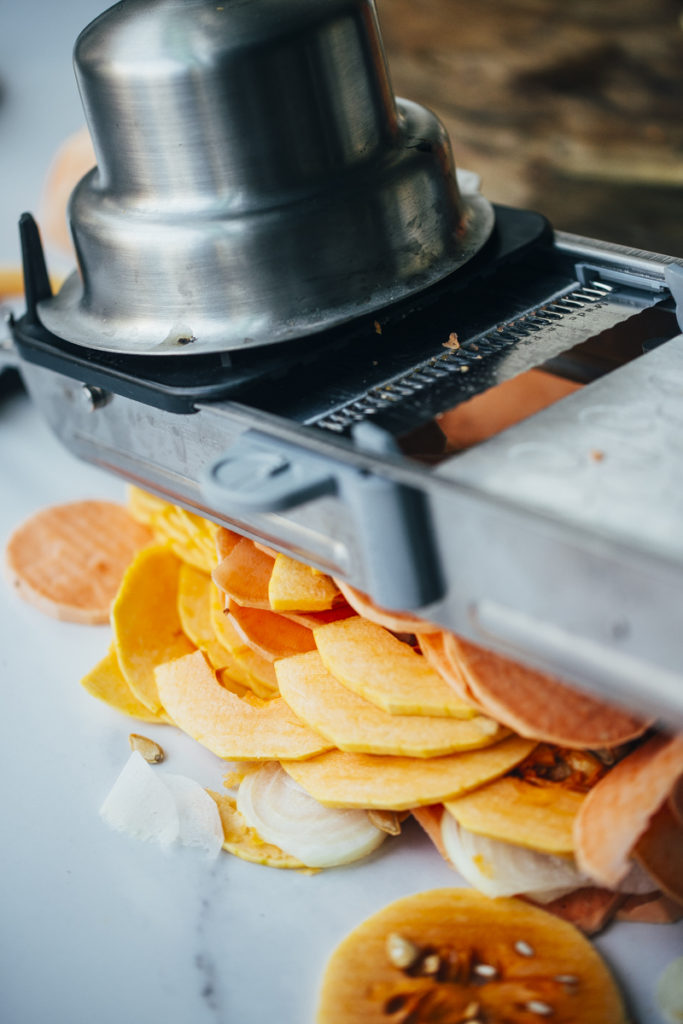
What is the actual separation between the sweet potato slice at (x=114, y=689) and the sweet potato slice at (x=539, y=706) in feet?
1.48

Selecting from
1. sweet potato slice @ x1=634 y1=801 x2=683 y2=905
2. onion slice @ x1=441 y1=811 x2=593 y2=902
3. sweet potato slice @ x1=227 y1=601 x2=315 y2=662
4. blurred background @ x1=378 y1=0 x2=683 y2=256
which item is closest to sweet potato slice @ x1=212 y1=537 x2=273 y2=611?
sweet potato slice @ x1=227 y1=601 x2=315 y2=662

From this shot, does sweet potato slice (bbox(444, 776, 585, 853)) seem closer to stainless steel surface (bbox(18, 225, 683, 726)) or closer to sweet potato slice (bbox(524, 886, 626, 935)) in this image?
sweet potato slice (bbox(524, 886, 626, 935))

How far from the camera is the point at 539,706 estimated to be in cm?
95

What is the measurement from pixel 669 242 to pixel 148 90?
227cm

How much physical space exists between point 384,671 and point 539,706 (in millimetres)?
188

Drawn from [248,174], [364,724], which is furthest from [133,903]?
[248,174]

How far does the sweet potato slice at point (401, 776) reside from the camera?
1.00m

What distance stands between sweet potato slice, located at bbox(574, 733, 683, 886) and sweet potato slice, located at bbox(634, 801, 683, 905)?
23mm

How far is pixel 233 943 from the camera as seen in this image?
0.99 m

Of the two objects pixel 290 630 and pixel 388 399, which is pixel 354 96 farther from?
pixel 290 630

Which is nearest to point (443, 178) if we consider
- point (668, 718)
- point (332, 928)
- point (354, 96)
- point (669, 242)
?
point (354, 96)

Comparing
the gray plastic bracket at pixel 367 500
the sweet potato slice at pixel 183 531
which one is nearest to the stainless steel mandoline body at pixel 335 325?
the gray plastic bracket at pixel 367 500

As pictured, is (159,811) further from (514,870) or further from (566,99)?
(566,99)

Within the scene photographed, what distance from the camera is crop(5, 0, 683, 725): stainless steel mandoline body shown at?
867mm
